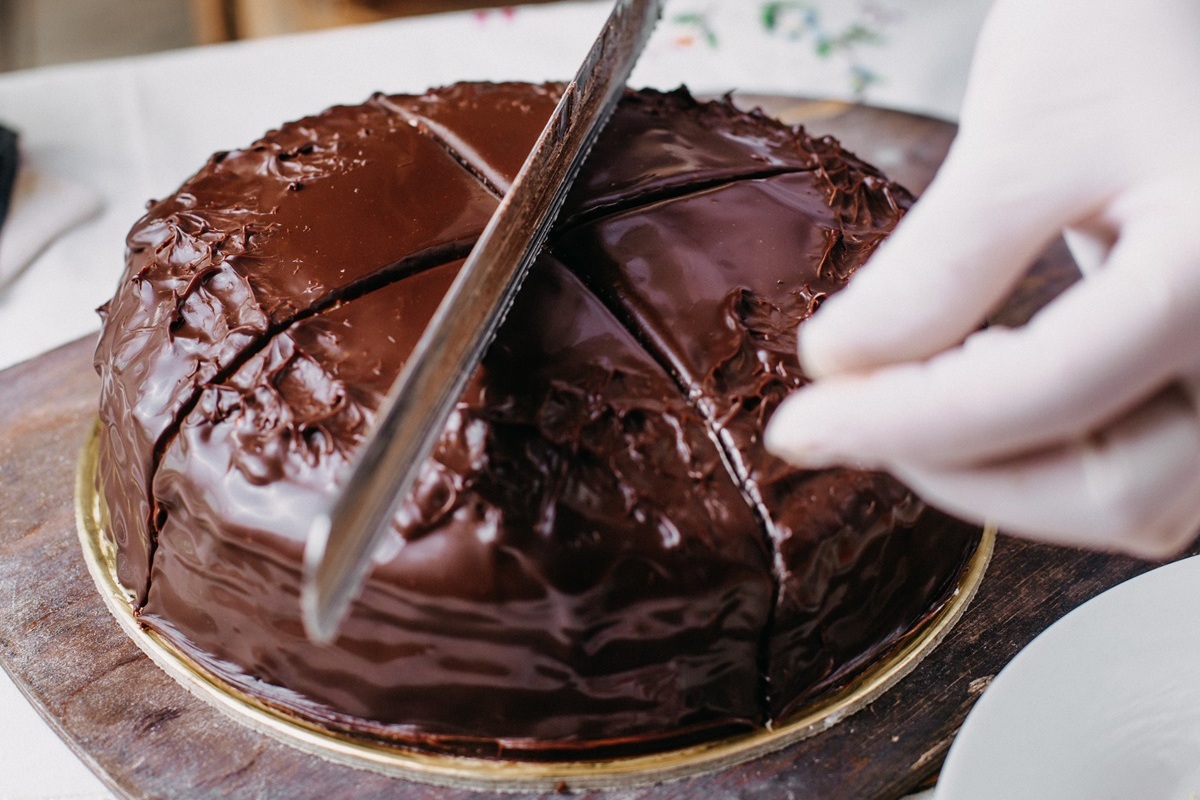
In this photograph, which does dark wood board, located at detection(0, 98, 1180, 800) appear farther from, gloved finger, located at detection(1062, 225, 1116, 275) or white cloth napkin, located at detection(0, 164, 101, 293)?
white cloth napkin, located at detection(0, 164, 101, 293)

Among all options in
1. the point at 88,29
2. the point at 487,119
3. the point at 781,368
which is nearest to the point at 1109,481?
the point at 781,368

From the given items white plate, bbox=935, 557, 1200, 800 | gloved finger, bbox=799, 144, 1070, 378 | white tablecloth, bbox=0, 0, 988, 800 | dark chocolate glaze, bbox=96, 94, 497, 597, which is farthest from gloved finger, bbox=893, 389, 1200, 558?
white tablecloth, bbox=0, 0, 988, 800

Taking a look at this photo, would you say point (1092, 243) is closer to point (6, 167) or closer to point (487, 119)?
point (487, 119)

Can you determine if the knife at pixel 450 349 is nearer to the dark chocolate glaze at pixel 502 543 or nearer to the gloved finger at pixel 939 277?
the dark chocolate glaze at pixel 502 543

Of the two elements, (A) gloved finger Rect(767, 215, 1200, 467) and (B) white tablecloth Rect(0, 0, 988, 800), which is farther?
(B) white tablecloth Rect(0, 0, 988, 800)

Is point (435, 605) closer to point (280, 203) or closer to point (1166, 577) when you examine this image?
point (280, 203)

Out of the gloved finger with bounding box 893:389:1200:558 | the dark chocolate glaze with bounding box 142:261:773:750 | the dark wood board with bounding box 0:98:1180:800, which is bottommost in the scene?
the dark wood board with bounding box 0:98:1180:800
